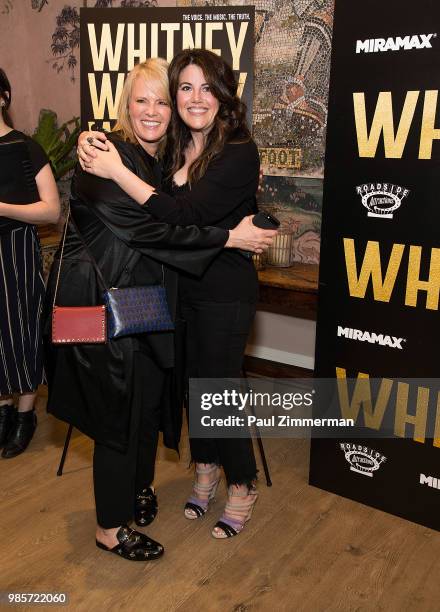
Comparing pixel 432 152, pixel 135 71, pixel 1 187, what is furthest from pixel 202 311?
pixel 1 187

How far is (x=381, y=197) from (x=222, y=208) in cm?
61

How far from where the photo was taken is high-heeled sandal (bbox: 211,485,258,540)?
2266 mm

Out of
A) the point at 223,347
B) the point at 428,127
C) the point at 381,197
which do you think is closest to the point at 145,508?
the point at 223,347

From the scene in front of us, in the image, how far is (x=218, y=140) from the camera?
202 centimetres

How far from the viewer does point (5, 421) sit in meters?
2.93

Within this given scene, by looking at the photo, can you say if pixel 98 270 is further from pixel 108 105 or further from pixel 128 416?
pixel 108 105

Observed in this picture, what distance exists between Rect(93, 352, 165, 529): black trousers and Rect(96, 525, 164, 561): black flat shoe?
0.06 metres

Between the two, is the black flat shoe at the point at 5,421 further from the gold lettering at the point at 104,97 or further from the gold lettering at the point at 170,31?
the gold lettering at the point at 170,31

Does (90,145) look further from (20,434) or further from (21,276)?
(20,434)

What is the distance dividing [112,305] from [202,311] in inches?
14.4

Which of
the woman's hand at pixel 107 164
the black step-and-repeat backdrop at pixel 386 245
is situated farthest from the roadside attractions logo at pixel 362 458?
the woman's hand at pixel 107 164

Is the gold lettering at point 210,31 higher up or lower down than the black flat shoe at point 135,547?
higher up

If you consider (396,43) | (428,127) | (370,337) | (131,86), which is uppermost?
(396,43)
